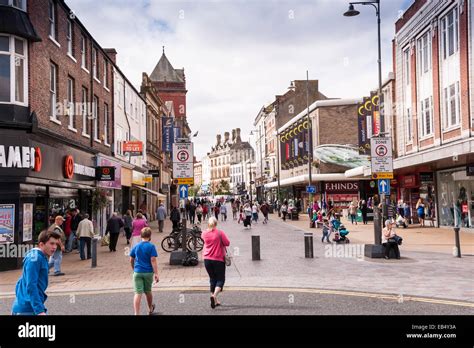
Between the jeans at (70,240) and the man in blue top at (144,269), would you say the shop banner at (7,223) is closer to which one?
the jeans at (70,240)

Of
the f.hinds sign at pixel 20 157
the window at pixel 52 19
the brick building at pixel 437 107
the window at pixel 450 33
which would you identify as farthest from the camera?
the window at pixel 450 33

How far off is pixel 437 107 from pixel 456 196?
500 cm

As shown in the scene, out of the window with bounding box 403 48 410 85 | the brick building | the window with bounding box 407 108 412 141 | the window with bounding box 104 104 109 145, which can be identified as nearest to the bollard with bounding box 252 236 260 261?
the brick building

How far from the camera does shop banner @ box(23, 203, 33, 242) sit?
16.1m

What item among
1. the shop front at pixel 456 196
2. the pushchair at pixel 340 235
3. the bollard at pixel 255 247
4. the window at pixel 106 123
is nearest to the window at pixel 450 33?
the shop front at pixel 456 196

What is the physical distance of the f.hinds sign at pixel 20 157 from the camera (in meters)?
15.5

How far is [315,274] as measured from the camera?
13.3 metres

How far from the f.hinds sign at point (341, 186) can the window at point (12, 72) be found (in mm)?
38236

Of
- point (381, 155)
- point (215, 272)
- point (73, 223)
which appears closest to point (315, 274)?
point (215, 272)

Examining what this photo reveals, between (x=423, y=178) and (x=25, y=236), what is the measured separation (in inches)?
893

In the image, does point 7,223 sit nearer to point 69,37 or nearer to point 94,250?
point 94,250

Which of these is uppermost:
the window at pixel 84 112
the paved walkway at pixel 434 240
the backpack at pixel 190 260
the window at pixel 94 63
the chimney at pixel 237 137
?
the chimney at pixel 237 137

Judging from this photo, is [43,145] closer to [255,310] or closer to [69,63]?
[69,63]

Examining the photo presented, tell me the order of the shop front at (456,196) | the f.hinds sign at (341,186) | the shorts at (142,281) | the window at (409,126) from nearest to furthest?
the shorts at (142,281) → the shop front at (456,196) → the window at (409,126) → the f.hinds sign at (341,186)
